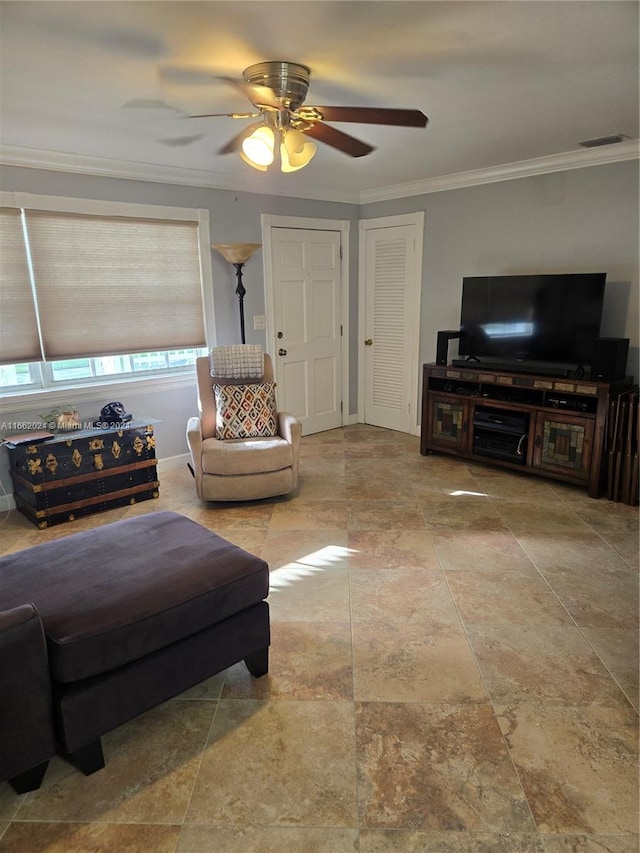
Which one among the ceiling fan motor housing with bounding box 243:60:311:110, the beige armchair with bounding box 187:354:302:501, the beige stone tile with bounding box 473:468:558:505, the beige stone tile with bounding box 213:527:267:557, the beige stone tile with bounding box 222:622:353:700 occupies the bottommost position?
the beige stone tile with bounding box 222:622:353:700

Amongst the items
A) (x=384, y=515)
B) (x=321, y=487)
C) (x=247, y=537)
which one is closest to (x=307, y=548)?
(x=247, y=537)

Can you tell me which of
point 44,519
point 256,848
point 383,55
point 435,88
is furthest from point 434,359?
point 256,848

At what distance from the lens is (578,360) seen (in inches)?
151

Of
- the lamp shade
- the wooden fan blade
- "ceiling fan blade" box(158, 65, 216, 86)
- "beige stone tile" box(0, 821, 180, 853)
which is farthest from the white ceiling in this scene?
"beige stone tile" box(0, 821, 180, 853)

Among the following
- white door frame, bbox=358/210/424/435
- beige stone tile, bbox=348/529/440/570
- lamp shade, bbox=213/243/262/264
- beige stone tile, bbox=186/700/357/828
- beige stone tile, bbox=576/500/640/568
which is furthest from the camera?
white door frame, bbox=358/210/424/435

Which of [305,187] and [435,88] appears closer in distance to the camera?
[435,88]

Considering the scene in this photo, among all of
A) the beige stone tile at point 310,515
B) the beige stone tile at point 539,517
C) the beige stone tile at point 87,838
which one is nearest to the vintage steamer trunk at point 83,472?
the beige stone tile at point 310,515

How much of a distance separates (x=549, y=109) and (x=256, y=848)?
3438 mm

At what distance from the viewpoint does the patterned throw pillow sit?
3.94 m

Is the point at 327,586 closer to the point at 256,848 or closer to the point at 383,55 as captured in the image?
the point at 256,848

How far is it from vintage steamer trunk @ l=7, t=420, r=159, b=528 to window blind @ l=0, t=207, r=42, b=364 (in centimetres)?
66

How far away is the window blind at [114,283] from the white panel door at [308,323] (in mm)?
880

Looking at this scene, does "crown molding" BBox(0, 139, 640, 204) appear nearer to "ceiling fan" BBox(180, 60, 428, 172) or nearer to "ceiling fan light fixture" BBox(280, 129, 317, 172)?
"ceiling fan" BBox(180, 60, 428, 172)

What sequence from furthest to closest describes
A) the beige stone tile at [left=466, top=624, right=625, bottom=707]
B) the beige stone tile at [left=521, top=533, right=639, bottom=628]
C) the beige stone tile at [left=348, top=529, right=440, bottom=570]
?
the beige stone tile at [left=348, top=529, right=440, bottom=570] → the beige stone tile at [left=521, top=533, right=639, bottom=628] → the beige stone tile at [left=466, top=624, right=625, bottom=707]
